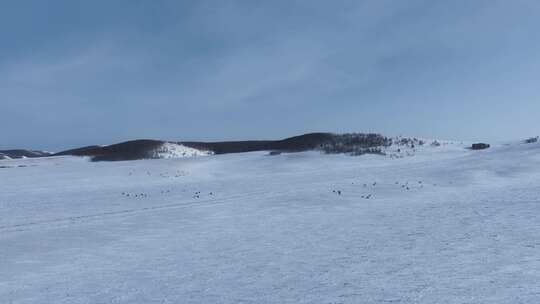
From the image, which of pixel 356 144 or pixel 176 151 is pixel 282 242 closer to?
pixel 356 144

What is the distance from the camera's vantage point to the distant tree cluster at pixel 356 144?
38969 millimetres

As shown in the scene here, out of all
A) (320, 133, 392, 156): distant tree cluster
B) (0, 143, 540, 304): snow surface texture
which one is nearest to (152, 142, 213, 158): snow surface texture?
(320, 133, 392, 156): distant tree cluster

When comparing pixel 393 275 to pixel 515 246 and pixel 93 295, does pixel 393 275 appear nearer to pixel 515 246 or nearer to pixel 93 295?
pixel 515 246

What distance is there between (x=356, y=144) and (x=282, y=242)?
3494 centimetres

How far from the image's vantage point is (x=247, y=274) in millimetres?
7512

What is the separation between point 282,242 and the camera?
10.0 m

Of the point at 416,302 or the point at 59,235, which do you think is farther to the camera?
the point at 59,235

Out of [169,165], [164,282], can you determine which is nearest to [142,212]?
[164,282]

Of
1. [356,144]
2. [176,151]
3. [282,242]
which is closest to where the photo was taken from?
[282,242]

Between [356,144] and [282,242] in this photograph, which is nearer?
[282,242]

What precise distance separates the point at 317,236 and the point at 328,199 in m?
6.11

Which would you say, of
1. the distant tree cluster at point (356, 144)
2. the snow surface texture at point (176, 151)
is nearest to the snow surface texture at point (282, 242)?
the distant tree cluster at point (356, 144)

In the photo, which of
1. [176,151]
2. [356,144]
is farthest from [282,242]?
[176,151]

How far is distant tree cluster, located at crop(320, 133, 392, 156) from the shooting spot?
1534 inches
